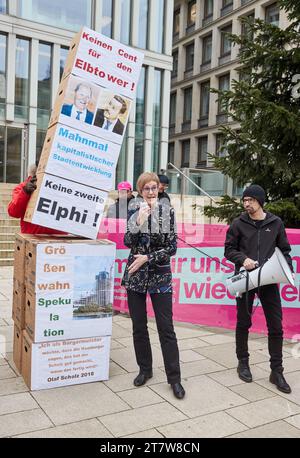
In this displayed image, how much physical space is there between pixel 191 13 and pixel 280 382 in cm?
3937

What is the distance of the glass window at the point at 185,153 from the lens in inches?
1545

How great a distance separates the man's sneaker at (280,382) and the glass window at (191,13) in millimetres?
38233

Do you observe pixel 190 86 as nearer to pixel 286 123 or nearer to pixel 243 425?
pixel 286 123

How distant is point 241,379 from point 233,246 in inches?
49.0

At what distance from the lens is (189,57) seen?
3931 centimetres

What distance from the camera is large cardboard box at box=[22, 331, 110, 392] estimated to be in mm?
4055

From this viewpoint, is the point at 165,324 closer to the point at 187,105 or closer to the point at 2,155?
the point at 2,155

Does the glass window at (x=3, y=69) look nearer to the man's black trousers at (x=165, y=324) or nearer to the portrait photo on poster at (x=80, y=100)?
the portrait photo on poster at (x=80, y=100)

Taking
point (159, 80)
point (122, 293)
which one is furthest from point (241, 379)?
point (159, 80)

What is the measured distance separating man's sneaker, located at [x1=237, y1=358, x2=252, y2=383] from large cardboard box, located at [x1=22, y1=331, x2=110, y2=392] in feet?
4.13

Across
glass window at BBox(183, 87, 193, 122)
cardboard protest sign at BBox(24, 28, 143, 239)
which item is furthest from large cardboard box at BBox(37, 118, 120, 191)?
glass window at BBox(183, 87, 193, 122)

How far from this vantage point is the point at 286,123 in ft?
21.4

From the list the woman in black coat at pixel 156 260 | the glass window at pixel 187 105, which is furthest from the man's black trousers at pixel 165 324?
the glass window at pixel 187 105

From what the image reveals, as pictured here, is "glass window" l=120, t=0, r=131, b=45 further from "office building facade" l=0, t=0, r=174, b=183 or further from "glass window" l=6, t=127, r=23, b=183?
"glass window" l=6, t=127, r=23, b=183
